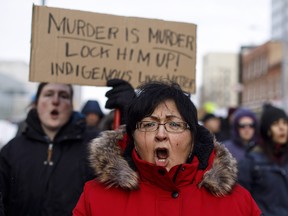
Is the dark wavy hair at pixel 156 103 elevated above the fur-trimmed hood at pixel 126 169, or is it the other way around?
the dark wavy hair at pixel 156 103

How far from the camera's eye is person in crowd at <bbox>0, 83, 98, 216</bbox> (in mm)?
3838

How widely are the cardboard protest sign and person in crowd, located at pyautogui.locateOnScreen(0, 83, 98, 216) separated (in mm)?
318

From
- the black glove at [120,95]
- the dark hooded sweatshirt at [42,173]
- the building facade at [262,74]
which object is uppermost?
the building facade at [262,74]

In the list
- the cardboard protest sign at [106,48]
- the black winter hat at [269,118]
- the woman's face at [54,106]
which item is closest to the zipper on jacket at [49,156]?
the woman's face at [54,106]

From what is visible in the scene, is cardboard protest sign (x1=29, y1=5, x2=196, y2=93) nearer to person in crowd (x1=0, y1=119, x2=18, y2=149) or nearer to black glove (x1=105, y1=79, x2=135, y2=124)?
black glove (x1=105, y1=79, x2=135, y2=124)

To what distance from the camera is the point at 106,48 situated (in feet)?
13.6

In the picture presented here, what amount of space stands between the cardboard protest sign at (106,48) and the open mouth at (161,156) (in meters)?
1.45

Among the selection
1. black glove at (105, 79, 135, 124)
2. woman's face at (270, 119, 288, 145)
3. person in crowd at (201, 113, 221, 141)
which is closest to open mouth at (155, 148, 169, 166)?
black glove at (105, 79, 135, 124)

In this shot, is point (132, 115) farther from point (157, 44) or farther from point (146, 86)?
point (157, 44)

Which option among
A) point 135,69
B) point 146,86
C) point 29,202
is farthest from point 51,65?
point 146,86

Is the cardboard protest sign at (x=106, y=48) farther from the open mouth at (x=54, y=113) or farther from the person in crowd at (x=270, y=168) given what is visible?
the person in crowd at (x=270, y=168)

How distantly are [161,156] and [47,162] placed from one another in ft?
5.02

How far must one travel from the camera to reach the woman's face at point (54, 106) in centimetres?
413

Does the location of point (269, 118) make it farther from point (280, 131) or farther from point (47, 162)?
point (47, 162)
